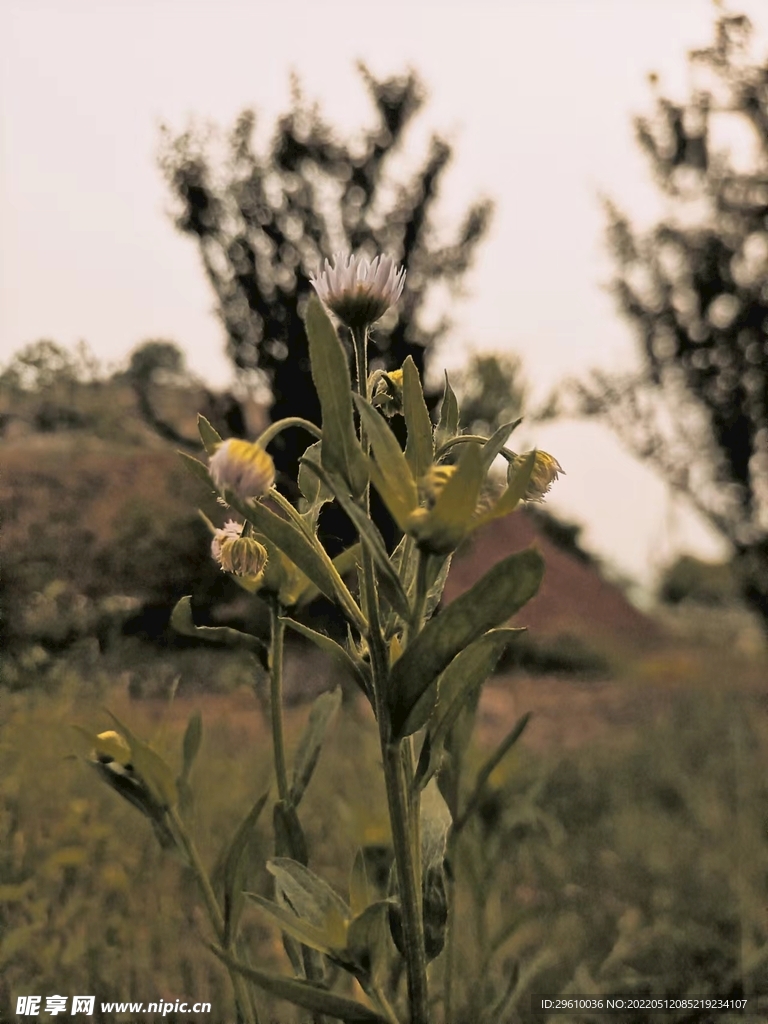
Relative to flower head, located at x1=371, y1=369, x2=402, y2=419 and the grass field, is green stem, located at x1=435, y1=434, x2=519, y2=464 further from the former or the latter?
the grass field

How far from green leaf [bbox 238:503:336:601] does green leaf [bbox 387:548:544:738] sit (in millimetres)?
48

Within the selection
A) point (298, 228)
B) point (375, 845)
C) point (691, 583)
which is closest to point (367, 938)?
point (375, 845)

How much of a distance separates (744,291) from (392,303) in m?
3.18

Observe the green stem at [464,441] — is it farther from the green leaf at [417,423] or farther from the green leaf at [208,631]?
the green leaf at [208,631]

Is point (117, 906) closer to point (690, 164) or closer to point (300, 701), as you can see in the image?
point (300, 701)

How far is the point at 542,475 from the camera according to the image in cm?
45

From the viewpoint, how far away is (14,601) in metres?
1.09

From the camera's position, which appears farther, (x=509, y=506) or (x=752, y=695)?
(x=752, y=695)

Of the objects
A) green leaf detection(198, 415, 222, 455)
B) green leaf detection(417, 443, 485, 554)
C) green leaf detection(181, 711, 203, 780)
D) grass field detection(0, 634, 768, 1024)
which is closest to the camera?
green leaf detection(417, 443, 485, 554)

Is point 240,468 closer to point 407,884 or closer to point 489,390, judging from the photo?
point 407,884

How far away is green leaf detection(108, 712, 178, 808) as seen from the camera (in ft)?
1.54

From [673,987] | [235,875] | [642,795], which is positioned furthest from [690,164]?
→ [235,875]

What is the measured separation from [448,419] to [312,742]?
0.67 ft

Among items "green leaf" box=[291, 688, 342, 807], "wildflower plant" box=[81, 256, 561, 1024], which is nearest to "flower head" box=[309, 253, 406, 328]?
"wildflower plant" box=[81, 256, 561, 1024]
